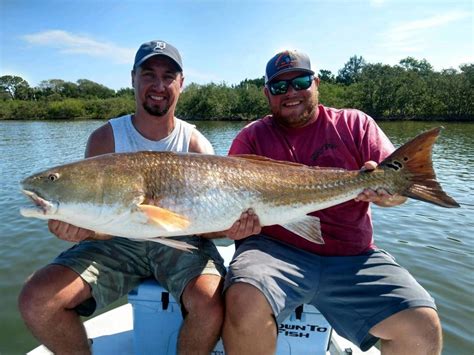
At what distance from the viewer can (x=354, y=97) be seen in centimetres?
7238

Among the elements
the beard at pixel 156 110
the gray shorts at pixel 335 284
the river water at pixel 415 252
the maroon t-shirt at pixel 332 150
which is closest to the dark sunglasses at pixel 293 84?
the maroon t-shirt at pixel 332 150

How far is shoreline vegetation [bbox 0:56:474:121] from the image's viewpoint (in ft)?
197

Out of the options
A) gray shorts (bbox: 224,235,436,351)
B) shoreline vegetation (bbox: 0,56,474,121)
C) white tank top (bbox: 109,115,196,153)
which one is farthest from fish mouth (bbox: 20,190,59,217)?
shoreline vegetation (bbox: 0,56,474,121)

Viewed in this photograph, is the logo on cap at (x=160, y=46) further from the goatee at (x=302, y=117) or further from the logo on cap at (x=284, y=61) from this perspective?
the goatee at (x=302, y=117)

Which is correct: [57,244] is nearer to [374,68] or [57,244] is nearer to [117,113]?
[374,68]

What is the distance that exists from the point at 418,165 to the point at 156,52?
2.69m

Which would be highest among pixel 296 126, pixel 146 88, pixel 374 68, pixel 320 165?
pixel 374 68

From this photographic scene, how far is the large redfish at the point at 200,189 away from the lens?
2.87m

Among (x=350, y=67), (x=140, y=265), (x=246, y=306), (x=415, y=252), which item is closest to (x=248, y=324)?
(x=246, y=306)

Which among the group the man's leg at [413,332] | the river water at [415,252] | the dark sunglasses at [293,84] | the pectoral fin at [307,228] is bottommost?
the river water at [415,252]

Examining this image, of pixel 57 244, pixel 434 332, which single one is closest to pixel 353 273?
pixel 434 332

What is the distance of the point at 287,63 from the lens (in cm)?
377

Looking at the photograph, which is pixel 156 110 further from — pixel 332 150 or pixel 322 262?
pixel 322 262

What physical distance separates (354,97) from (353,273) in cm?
7435
